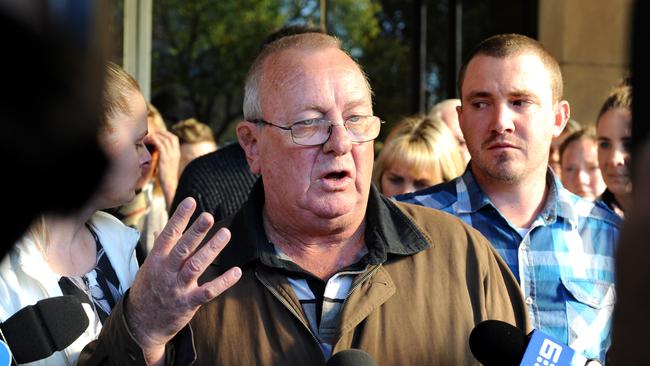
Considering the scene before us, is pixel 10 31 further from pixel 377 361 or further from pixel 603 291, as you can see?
pixel 603 291

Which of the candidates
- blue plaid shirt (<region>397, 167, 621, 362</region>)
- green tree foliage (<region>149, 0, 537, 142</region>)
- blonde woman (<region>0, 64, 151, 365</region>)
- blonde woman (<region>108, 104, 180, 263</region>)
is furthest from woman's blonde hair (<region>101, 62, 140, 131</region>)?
green tree foliage (<region>149, 0, 537, 142</region>)

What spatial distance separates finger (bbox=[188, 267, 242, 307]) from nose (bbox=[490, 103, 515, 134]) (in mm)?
1908

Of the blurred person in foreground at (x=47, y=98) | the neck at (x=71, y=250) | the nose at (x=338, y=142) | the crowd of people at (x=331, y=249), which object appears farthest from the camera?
the nose at (x=338, y=142)

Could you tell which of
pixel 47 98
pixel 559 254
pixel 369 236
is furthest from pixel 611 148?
pixel 47 98

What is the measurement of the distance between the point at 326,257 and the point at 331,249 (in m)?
0.04

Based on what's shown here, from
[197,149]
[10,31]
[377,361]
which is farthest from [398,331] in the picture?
[197,149]

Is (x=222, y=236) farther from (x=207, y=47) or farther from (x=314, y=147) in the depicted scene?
(x=207, y=47)

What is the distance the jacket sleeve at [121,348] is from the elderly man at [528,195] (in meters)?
1.49

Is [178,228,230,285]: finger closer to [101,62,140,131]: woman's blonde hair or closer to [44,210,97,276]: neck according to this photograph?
[44,210,97,276]: neck

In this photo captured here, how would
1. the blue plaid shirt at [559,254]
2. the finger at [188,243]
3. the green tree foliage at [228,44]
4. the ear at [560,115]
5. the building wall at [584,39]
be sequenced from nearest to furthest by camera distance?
1. the finger at [188,243]
2. the blue plaid shirt at [559,254]
3. the ear at [560,115]
4. the green tree foliage at [228,44]
5. the building wall at [584,39]

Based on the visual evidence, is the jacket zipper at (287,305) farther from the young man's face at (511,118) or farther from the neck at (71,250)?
the young man's face at (511,118)

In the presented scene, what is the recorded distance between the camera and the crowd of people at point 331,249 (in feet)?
8.66

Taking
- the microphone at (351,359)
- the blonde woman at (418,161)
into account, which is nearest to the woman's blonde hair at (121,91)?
the microphone at (351,359)

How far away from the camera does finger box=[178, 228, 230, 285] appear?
2.28 m
